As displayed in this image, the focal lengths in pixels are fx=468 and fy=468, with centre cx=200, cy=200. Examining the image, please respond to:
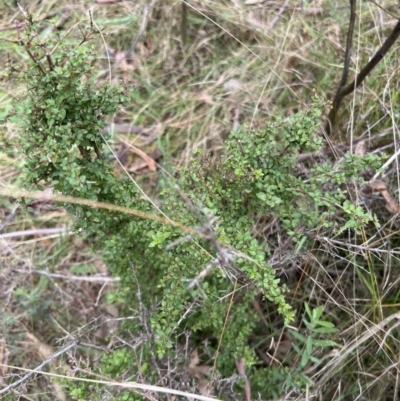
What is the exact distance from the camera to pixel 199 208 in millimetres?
1138

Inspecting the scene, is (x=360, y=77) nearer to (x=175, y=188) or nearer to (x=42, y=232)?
(x=175, y=188)

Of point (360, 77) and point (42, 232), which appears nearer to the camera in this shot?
point (360, 77)

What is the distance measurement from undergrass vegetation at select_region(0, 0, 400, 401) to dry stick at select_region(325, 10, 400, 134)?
3.0 inches

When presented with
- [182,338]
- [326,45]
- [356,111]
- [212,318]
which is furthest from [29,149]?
[326,45]

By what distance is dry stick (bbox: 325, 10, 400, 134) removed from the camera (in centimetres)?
173

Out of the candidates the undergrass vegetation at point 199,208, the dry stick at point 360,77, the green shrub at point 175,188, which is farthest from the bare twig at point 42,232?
the dry stick at point 360,77

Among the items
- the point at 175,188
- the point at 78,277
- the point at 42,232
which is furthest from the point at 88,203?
the point at 42,232

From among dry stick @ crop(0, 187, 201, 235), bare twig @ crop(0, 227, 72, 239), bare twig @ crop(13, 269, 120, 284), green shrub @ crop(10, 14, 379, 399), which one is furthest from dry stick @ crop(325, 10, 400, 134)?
bare twig @ crop(0, 227, 72, 239)

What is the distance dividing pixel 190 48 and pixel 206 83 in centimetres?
29

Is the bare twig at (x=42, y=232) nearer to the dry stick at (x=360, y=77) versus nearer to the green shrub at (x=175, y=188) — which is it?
the green shrub at (x=175, y=188)

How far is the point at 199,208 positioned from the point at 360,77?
1.16 meters

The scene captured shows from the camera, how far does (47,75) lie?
1.21m

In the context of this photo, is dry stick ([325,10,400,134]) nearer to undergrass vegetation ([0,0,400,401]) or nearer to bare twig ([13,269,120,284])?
undergrass vegetation ([0,0,400,401])

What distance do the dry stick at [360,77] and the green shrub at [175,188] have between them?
0.57 meters
